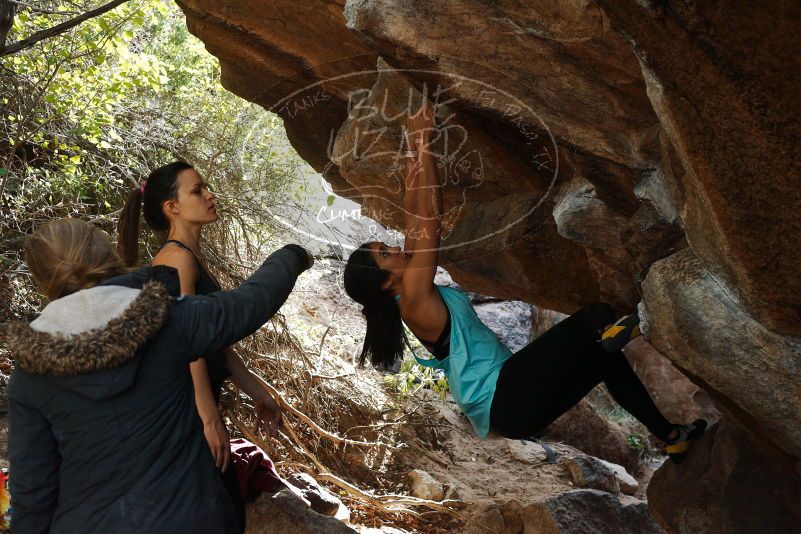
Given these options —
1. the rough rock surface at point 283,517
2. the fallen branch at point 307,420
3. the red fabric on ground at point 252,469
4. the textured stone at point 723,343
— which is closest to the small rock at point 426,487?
the fallen branch at point 307,420

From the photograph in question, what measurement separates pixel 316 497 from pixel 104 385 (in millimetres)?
2842

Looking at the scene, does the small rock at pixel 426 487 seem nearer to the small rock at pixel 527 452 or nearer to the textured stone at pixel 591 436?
the small rock at pixel 527 452

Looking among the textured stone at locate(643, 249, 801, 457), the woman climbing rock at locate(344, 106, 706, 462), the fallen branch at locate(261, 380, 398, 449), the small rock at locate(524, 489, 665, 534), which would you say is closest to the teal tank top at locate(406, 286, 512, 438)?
the woman climbing rock at locate(344, 106, 706, 462)

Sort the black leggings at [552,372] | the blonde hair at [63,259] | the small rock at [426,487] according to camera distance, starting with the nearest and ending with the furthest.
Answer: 1. the blonde hair at [63,259]
2. the black leggings at [552,372]
3. the small rock at [426,487]

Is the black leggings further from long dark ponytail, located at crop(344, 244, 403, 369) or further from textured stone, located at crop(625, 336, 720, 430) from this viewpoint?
textured stone, located at crop(625, 336, 720, 430)

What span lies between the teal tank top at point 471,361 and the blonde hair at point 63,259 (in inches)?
63.9

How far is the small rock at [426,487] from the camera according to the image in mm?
6195

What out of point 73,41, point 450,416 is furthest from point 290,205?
point 450,416

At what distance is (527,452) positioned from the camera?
7.54 meters

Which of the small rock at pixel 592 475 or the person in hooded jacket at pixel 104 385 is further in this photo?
the small rock at pixel 592 475

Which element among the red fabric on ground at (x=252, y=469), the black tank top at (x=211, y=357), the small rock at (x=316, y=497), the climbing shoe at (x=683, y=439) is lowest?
the small rock at (x=316, y=497)

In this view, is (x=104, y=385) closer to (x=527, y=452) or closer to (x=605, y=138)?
(x=605, y=138)

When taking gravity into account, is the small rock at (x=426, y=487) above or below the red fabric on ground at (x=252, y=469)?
below

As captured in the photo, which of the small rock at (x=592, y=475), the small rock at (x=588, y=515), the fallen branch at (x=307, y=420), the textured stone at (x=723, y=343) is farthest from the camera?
the small rock at (x=592, y=475)
